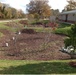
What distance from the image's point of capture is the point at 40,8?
93.8 m

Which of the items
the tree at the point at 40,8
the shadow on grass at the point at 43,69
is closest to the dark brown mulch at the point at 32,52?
the shadow on grass at the point at 43,69

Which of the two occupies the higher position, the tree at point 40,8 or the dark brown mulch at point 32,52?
the tree at point 40,8

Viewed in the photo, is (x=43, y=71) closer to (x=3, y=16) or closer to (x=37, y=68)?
(x=37, y=68)

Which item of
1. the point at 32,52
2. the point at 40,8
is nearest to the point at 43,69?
the point at 32,52

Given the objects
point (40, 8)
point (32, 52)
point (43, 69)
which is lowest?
point (32, 52)

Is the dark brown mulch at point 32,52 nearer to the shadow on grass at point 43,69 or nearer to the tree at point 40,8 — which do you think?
the shadow on grass at point 43,69

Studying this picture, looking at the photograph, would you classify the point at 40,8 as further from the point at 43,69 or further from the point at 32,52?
the point at 43,69

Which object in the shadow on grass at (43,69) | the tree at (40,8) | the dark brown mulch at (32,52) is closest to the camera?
the shadow on grass at (43,69)

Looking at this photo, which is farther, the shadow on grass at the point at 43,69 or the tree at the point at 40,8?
the tree at the point at 40,8

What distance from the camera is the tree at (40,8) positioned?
90.9m

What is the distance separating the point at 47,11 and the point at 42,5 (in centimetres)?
433

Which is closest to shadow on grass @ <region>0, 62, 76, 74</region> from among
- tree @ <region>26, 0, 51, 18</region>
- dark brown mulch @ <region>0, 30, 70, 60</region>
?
dark brown mulch @ <region>0, 30, 70, 60</region>

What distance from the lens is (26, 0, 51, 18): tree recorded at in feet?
298

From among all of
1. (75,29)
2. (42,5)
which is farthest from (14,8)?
(75,29)
